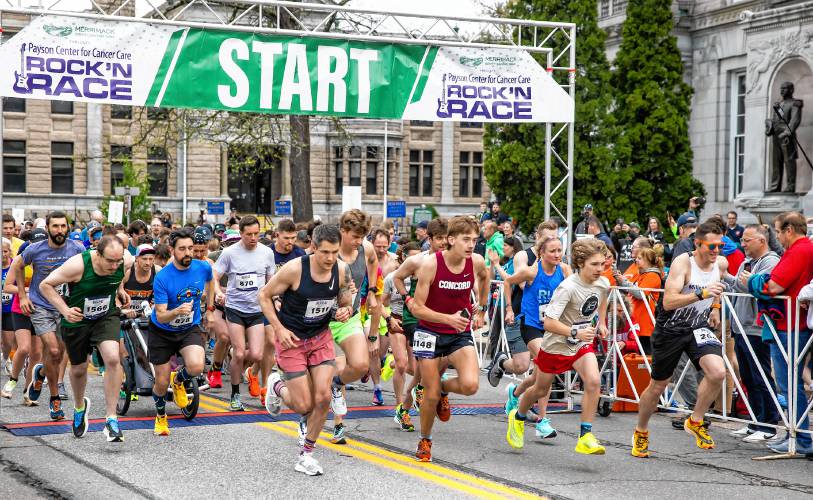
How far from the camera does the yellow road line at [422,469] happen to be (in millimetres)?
7387

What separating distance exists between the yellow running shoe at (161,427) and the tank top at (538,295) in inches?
141

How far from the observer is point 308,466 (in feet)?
25.8

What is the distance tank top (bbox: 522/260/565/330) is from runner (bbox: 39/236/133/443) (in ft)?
12.7

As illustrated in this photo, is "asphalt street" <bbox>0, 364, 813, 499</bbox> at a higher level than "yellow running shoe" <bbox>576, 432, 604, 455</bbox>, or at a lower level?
lower

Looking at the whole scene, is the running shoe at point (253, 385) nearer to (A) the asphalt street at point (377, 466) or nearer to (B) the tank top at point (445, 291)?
(A) the asphalt street at point (377, 466)

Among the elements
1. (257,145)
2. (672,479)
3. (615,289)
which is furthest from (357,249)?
(257,145)

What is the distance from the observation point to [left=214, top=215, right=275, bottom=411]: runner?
37.5 ft

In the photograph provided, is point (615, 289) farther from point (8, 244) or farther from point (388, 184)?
point (388, 184)

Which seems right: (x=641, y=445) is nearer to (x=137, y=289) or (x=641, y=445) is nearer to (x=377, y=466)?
(x=377, y=466)

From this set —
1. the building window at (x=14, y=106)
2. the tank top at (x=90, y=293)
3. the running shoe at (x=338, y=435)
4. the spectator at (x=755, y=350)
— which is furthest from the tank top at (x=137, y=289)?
the building window at (x=14, y=106)

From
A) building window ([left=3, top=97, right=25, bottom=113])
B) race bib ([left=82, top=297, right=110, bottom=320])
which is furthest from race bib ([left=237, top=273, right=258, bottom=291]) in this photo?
building window ([left=3, top=97, right=25, bottom=113])

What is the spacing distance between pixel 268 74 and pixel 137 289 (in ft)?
10.9

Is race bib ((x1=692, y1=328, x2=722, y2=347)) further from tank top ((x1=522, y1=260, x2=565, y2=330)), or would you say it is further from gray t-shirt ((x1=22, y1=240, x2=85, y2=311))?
A: gray t-shirt ((x1=22, y1=240, x2=85, y2=311))

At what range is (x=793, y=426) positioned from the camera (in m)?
9.00
